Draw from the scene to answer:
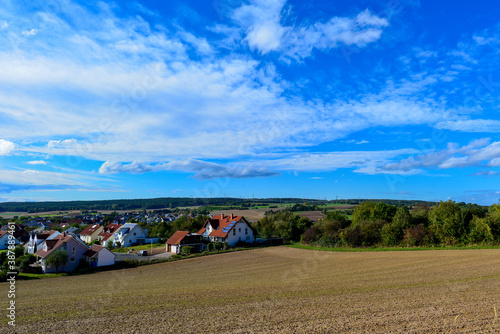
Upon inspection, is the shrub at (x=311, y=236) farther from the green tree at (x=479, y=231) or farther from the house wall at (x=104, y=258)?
the house wall at (x=104, y=258)

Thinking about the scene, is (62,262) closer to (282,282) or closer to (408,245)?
(282,282)

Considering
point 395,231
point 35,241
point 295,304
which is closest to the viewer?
point 295,304

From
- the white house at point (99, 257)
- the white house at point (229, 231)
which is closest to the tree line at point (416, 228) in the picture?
the white house at point (229, 231)

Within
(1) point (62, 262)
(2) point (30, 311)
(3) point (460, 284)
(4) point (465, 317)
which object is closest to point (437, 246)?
(3) point (460, 284)

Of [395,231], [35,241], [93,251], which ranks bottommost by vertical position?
[35,241]

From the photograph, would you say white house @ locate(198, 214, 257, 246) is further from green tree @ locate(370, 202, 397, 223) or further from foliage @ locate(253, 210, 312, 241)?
green tree @ locate(370, 202, 397, 223)

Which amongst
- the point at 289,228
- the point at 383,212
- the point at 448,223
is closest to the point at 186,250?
the point at 289,228

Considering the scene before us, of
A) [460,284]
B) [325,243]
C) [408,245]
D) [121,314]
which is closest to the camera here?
[121,314]

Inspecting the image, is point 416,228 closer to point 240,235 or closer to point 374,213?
point 374,213
